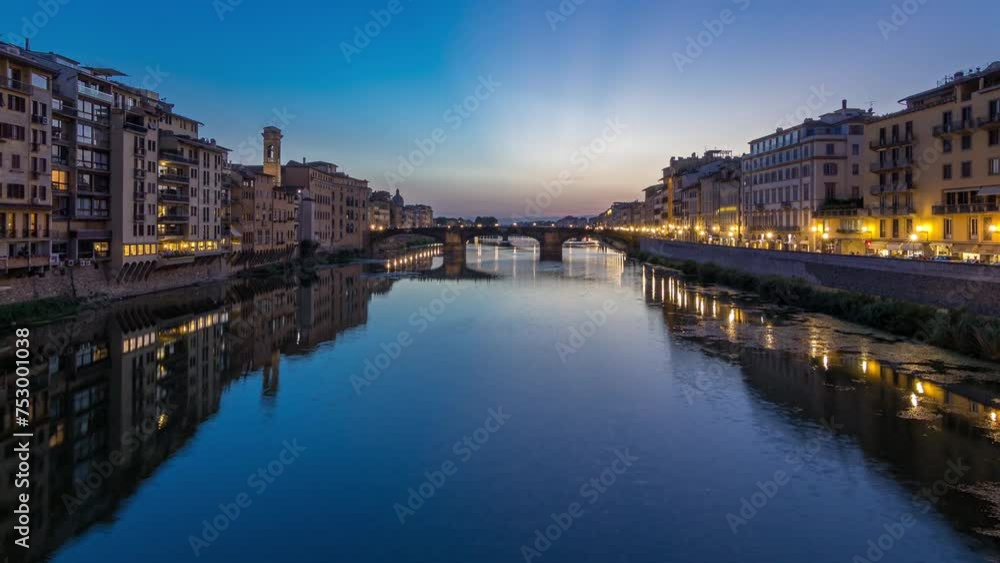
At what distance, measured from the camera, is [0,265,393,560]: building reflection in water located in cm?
1225

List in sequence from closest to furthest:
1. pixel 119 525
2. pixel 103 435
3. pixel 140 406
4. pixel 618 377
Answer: pixel 119 525 < pixel 103 435 < pixel 140 406 < pixel 618 377

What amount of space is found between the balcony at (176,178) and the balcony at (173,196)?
66 centimetres

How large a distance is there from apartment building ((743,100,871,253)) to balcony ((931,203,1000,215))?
298 inches

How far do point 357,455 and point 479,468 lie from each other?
2500mm

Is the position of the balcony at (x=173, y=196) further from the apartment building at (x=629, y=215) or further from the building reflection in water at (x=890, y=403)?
the apartment building at (x=629, y=215)

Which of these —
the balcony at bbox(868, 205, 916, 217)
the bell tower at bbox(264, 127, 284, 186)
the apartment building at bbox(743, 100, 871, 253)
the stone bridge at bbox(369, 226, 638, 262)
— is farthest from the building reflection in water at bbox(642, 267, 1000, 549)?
the stone bridge at bbox(369, 226, 638, 262)

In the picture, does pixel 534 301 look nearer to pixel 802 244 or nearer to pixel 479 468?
pixel 802 244

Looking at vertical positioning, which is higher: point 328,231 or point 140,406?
point 328,231

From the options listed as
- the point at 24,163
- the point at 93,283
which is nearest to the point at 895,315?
the point at 24,163

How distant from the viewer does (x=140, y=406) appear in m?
17.5

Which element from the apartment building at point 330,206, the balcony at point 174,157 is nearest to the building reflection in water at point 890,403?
the balcony at point 174,157

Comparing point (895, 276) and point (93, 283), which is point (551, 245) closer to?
point (895, 276)

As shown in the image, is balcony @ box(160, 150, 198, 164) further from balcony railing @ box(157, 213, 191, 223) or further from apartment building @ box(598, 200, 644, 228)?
apartment building @ box(598, 200, 644, 228)

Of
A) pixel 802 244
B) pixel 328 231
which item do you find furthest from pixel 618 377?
pixel 328 231
